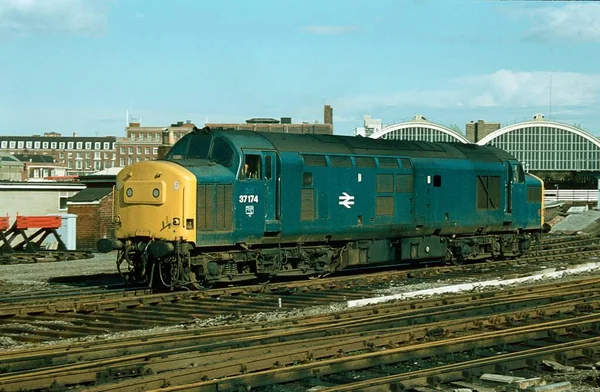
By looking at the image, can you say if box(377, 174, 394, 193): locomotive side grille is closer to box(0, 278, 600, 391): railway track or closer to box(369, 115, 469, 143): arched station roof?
box(0, 278, 600, 391): railway track

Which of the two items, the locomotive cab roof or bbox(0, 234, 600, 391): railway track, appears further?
the locomotive cab roof

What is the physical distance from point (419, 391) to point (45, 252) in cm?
2363

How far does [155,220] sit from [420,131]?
9241cm

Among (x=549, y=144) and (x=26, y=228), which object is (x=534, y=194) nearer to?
(x=26, y=228)

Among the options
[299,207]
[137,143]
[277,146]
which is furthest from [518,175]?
[137,143]

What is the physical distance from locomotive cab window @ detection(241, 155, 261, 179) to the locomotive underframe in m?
1.58

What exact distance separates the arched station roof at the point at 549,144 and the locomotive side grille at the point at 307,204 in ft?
292

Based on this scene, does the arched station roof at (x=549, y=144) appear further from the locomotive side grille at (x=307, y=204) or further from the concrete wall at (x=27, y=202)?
the locomotive side grille at (x=307, y=204)

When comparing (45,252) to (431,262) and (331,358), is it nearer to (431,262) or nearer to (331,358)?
(431,262)

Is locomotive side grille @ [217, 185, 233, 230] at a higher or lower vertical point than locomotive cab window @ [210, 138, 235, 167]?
lower

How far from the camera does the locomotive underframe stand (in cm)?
1762

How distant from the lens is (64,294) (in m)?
18.1

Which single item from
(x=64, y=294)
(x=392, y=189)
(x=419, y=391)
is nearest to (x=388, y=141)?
(x=392, y=189)

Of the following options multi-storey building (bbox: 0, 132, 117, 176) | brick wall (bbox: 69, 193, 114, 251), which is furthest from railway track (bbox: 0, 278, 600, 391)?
multi-storey building (bbox: 0, 132, 117, 176)
